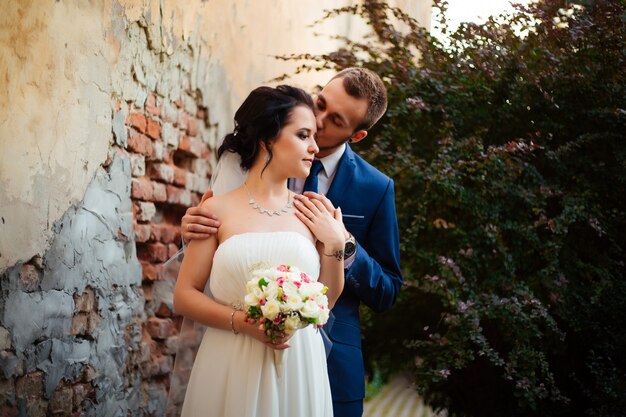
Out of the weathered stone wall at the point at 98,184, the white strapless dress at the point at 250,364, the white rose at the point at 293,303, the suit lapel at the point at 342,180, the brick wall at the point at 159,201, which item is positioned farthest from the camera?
the brick wall at the point at 159,201

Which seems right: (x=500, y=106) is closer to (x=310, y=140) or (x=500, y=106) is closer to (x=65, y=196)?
(x=310, y=140)

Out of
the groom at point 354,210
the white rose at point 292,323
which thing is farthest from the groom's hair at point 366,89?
the white rose at point 292,323

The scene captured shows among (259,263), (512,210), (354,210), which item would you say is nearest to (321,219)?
(259,263)

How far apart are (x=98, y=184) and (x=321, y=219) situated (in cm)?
108

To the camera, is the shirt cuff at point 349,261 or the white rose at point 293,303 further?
the shirt cuff at point 349,261

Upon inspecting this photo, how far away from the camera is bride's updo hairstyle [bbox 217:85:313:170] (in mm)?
2738

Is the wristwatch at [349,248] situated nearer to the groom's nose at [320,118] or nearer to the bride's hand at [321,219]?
the bride's hand at [321,219]

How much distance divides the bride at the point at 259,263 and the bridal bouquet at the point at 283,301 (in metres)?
0.11

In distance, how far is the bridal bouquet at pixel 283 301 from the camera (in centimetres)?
229

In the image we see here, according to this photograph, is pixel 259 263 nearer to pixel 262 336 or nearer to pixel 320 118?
pixel 262 336

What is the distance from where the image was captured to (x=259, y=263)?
2.54m

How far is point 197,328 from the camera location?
297 cm

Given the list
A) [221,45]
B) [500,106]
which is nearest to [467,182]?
[500,106]

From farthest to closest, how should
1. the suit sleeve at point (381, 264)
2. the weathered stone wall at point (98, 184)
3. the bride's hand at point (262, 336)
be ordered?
the suit sleeve at point (381, 264) < the weathered stone wall at point (98, 184) < the bride's hand at point (262, 336)
